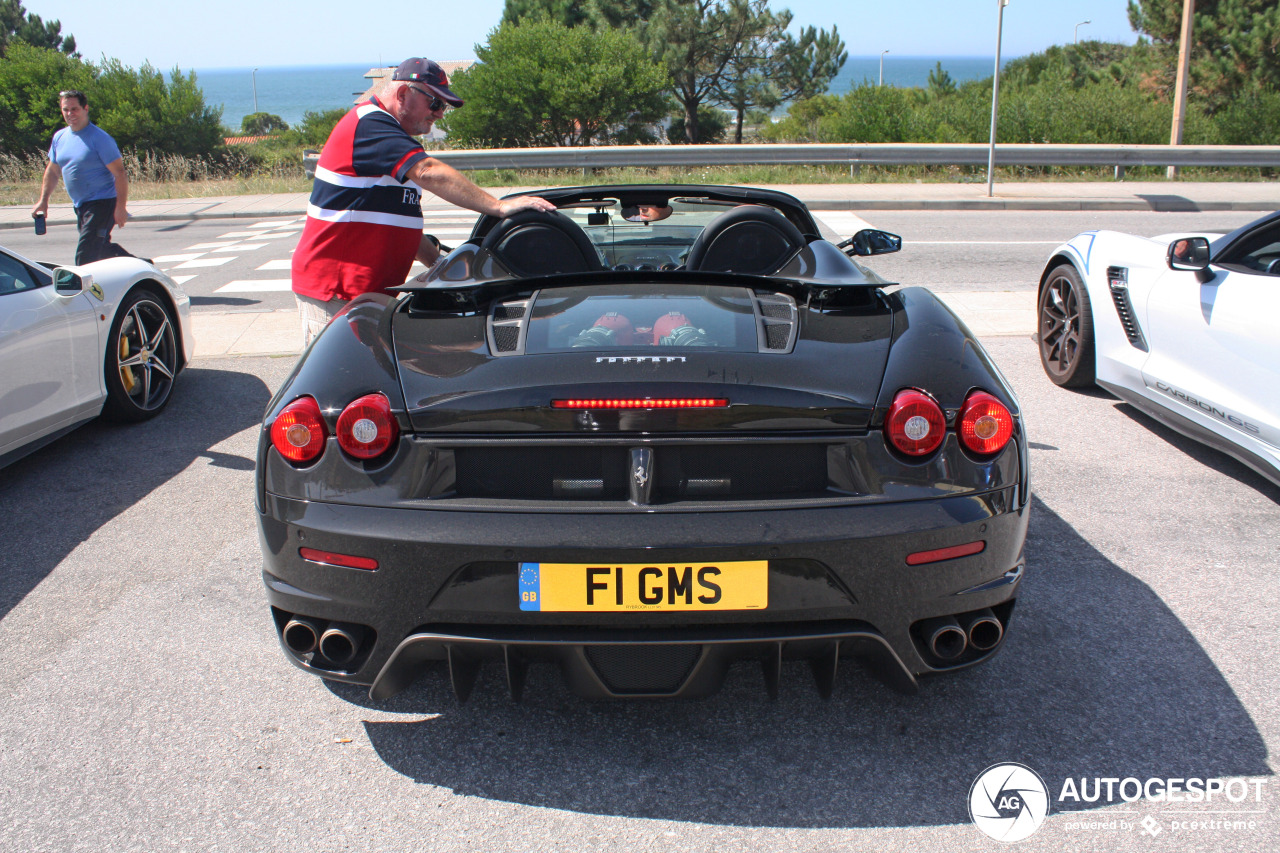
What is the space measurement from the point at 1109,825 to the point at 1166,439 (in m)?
3.27

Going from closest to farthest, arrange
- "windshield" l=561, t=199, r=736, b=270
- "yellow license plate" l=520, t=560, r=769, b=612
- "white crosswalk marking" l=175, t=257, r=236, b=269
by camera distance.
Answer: "yellow license plate" l=520, t=560, r=769, b=612 → "windshield" l=561, t=199, r=736, b=270 → "white crosswalk marking" l=175, t=257, r=236, b=269

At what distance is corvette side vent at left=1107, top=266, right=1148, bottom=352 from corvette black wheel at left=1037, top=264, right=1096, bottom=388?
0.91 ft

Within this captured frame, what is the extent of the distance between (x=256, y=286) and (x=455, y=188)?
7.06 m

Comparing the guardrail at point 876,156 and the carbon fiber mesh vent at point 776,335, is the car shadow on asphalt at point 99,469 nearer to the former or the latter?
the carbon fiber mesh vent at point 776,335

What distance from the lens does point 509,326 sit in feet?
8.50

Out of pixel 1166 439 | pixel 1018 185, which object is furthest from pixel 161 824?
pixel 1018 185

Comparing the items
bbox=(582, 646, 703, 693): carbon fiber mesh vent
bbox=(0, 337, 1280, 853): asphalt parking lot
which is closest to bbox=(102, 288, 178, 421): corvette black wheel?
bbox=(0, 337, 1280, 853): asphalt parking lot

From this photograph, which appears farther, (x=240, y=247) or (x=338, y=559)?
(x=240, y=247)

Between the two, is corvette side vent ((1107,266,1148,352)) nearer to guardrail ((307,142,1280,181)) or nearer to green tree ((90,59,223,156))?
guardrail ((307,142,1280,181))

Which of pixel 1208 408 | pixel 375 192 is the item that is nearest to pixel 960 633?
pixel 1208 408

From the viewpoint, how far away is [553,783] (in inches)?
93.9

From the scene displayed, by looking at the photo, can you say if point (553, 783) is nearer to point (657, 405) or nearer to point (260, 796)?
point (260, 796)

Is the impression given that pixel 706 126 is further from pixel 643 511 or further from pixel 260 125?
pixel 260 125

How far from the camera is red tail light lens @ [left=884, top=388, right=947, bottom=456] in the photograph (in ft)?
7.38
